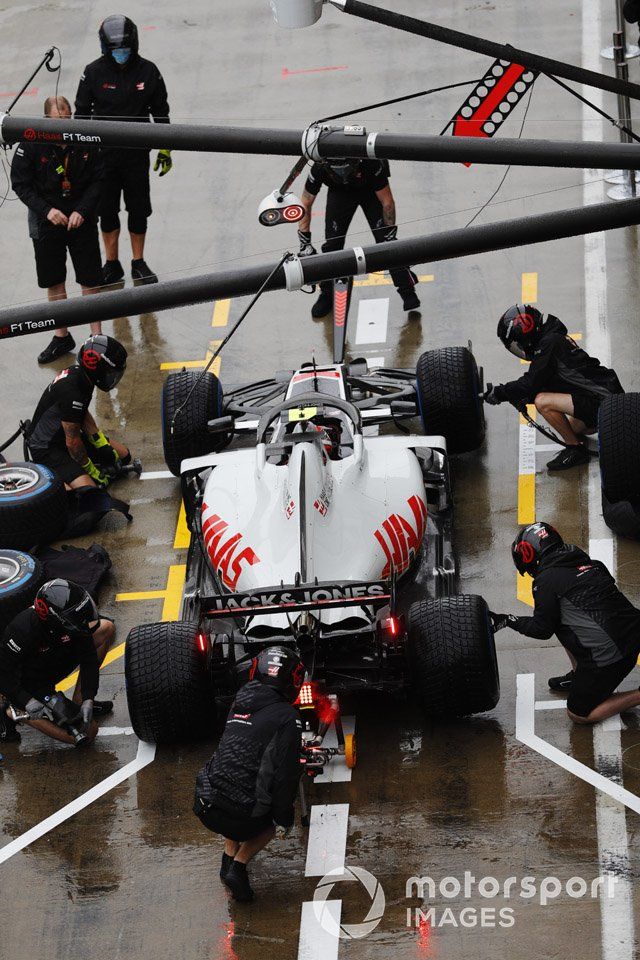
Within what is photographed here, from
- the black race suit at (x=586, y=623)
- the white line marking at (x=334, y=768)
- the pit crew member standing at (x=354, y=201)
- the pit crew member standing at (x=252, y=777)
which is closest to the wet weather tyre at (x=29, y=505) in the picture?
the white line marking at (x=334, y=768)

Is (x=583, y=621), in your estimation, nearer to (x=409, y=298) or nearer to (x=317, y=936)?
(x=317, y=936)

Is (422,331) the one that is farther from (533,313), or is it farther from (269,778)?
(269,778)

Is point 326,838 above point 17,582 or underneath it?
underneath

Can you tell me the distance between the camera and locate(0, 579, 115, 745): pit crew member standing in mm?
10195

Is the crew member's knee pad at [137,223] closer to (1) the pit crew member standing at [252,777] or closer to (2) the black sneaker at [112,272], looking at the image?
(2) the black sneaker at [112,272]

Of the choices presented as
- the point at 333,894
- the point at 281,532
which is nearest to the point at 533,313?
the point at 281,532

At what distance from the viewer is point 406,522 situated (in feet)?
35.6

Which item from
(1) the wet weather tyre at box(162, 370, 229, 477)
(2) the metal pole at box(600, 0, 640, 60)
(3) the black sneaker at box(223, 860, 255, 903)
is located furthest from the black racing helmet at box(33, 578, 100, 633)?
(2) the metal pole at box(600, 0, 640, 60)

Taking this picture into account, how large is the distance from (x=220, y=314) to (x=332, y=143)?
6.57m

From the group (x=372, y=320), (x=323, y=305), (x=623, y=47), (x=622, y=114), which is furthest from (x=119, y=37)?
(x=622, y=114)

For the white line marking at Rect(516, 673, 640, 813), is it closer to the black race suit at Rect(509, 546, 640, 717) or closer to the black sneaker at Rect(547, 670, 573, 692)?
the black sneaker at Rect(547, 670, 573, 692)

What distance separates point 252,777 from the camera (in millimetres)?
8852

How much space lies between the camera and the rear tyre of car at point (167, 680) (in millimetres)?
9945

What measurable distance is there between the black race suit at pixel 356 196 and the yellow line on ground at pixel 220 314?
141 centimetres
